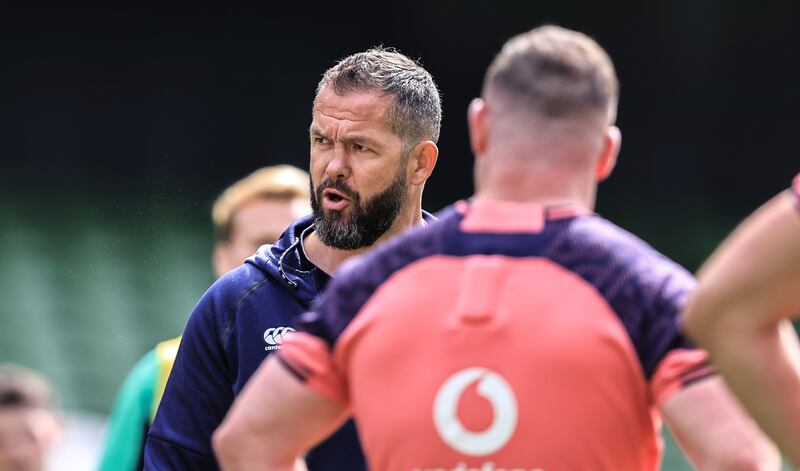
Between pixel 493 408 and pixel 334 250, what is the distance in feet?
5.31

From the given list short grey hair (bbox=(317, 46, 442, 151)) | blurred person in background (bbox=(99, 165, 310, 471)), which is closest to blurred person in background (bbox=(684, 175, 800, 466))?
short grey hair (bbox=(317, 46, 442, 151))

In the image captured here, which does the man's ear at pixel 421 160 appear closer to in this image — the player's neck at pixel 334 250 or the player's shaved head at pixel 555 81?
the player's neck at pixel 334 250

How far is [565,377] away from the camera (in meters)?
2.54

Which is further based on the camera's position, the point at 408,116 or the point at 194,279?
the point at 194,279

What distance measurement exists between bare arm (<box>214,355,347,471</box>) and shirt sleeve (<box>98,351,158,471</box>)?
271 cm

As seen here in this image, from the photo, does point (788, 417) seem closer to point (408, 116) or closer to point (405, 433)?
point (405, 433)

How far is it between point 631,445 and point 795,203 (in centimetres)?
55

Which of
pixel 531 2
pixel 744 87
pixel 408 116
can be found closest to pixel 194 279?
pixel 531 2

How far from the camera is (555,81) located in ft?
8.75

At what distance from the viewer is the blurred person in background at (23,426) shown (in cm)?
627

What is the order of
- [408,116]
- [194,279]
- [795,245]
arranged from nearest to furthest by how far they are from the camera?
[795,245], [408,116], [194,279]

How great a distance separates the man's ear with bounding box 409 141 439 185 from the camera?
4238 mm

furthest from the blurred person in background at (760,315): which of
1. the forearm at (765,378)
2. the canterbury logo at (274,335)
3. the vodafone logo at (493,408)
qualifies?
the canterbury logo at (274,335)

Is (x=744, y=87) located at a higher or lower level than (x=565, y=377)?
lower
